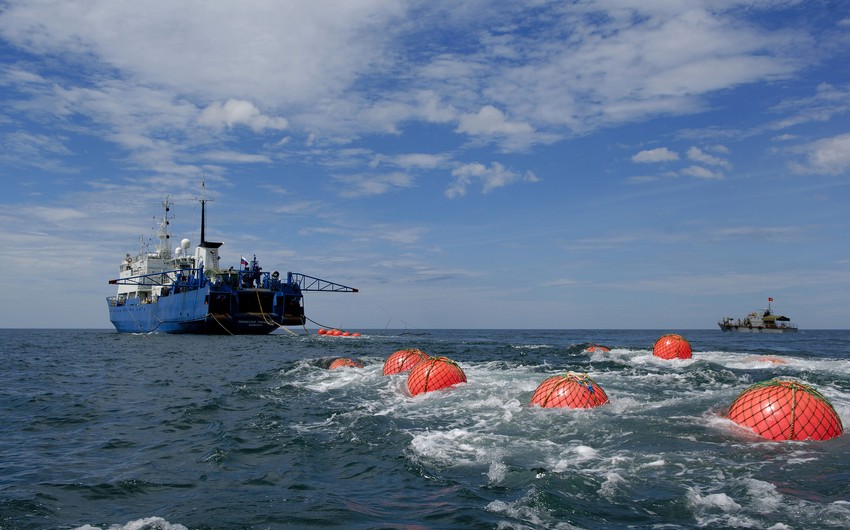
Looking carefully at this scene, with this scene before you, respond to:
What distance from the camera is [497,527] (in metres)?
6.29

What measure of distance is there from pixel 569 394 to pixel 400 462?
5480 millimetres

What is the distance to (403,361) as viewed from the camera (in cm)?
2045

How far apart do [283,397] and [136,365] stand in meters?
13.9

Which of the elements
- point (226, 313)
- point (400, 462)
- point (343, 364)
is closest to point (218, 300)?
point (226, 313)

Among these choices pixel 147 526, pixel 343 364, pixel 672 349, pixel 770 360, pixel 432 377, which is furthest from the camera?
pixel 672 349

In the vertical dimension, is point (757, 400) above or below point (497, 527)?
above

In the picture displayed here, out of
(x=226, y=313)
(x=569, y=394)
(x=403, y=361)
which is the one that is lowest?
(x=569, y=394)

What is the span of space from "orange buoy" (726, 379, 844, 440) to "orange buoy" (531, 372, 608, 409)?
322cm

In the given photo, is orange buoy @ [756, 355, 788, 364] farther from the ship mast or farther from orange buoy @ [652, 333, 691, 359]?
the ship mast

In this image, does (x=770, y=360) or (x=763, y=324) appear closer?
(x=770, y=360)

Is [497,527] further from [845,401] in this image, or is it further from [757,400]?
[845,401]

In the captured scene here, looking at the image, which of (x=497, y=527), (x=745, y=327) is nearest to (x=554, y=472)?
(x=497, y=527)

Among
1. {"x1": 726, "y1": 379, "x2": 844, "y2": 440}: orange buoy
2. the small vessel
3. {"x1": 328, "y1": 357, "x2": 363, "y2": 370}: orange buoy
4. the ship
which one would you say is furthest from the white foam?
the small vessel

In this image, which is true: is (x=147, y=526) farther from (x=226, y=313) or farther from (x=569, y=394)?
(x=226, y=313)
